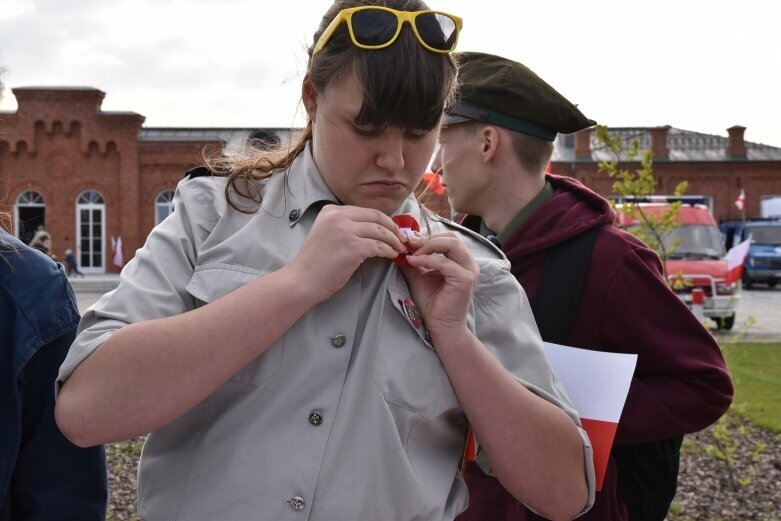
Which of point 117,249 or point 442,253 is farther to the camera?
point 117,249

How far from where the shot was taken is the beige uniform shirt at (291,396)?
48.8 inches

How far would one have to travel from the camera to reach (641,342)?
2.17 metres

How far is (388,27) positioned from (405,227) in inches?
13.8

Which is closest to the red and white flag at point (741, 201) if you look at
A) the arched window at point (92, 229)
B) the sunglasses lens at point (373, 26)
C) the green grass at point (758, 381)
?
the green grass at point (758, 381)

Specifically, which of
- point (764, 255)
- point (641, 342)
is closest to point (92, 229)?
point (764, 255)

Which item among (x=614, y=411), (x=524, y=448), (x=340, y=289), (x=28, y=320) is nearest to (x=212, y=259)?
(x=340, y=289)

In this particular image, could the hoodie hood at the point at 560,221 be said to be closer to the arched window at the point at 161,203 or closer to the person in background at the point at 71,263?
the person in background at the point at 71,263

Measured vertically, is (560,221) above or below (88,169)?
above

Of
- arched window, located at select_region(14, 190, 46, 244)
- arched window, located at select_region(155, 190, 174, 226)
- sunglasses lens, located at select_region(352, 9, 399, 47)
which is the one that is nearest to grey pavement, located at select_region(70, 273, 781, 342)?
arched window, located at select_region(155, 190, 174, 226)

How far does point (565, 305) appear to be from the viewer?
2180 mm

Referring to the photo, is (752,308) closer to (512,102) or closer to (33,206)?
(512,102)

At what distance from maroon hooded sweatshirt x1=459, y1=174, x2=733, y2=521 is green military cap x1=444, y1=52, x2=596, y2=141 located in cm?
42

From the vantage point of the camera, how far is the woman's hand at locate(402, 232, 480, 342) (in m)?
1.34

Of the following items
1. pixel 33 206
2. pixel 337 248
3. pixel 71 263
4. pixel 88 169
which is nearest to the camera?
pixel 337 248
